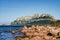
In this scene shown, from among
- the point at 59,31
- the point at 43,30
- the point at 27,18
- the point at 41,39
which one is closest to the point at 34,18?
the point at 27,18

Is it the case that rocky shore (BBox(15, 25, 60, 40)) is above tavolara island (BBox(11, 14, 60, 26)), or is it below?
below

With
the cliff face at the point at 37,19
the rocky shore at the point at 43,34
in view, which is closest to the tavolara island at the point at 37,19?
the cliff face at the point at 37,19

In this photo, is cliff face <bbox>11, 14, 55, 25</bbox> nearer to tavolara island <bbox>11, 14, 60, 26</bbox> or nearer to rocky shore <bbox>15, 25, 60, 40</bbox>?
tavolara island <bbox>11, 14, 60, 26</bbox>

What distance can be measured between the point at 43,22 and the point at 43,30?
5.89 feet

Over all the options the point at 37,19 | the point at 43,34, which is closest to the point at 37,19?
the point at 37,19

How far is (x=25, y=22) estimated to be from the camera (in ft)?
51.1

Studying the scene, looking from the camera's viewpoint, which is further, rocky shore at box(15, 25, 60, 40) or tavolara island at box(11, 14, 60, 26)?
tavolara island at box(11, 14, 60, 26)

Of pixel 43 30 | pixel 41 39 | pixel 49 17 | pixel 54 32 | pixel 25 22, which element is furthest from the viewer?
pixel 25 22

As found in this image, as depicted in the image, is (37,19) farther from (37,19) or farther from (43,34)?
(43,34)

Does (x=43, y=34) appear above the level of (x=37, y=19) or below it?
below

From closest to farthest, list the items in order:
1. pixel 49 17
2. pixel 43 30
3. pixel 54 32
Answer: pixel 54 32, pixel 43 30, pixel 49 17

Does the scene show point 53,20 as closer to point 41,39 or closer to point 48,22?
point 48,22

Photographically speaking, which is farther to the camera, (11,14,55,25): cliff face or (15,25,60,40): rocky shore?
(11,14,55,25): cliff face

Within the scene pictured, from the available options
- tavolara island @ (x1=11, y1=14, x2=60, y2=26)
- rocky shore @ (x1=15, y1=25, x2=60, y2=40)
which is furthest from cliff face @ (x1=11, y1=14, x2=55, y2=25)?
rocky shore @ (x1=15, y1=25, x2=60, y2=40)
